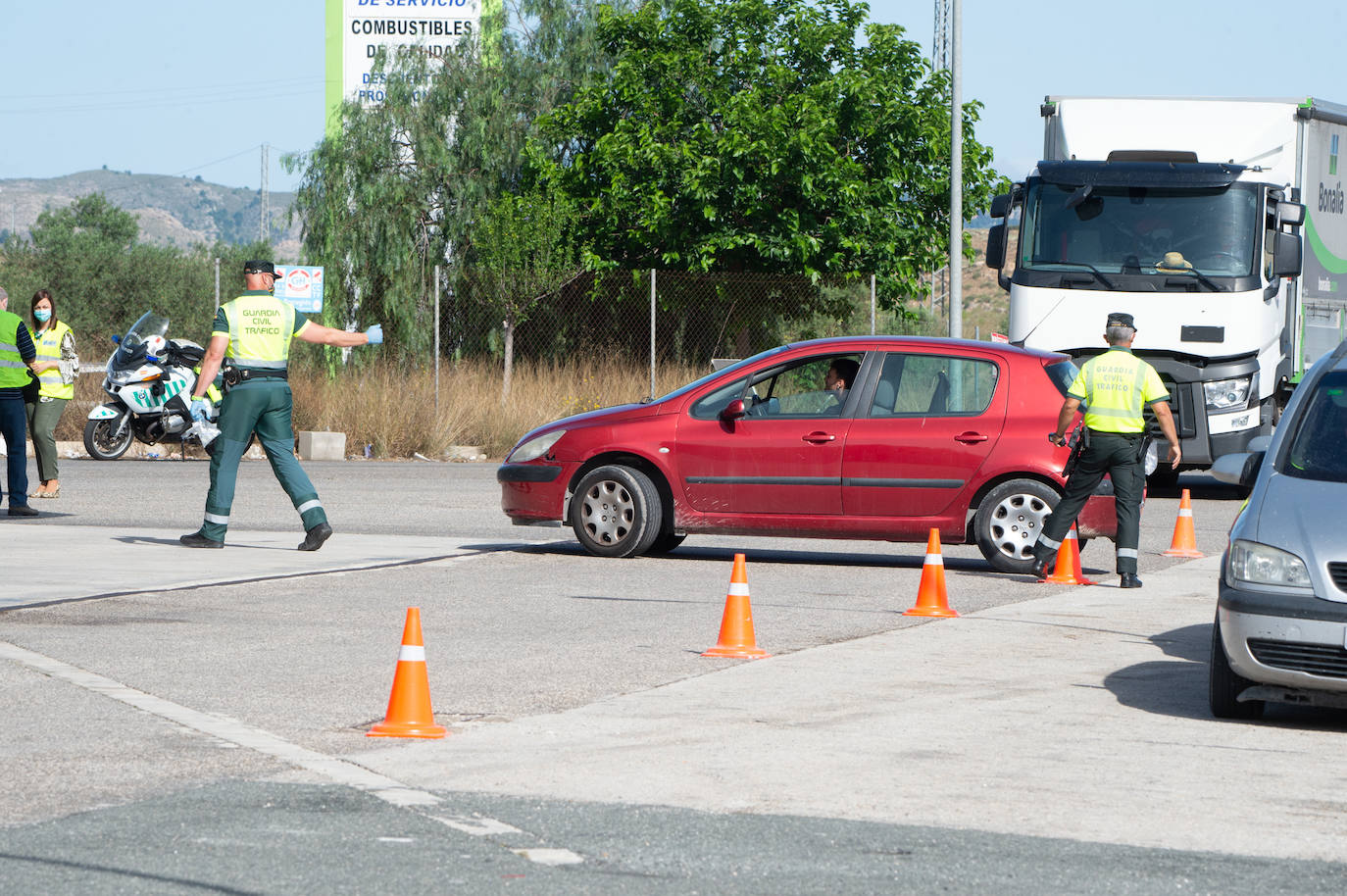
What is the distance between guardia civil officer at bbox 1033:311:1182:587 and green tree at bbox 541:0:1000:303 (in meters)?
A: 20.2

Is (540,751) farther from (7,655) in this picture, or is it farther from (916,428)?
(916,428)

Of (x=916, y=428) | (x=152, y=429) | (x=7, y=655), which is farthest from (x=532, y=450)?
(x=152, y=429)

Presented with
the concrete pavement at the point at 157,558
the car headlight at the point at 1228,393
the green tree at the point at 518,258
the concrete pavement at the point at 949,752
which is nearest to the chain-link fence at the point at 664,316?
the green tree at the point at 518,258

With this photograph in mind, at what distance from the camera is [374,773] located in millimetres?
5922

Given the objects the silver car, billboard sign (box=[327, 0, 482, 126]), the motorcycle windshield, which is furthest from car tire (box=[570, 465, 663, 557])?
billboard sign (box=[327, 0, 482, 126])

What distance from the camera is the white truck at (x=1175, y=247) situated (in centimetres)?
1811

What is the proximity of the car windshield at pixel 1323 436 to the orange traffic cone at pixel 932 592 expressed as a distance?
8.83 ft

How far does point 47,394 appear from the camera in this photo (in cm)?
1758

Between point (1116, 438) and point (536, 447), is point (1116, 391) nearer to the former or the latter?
point (1116, 438)

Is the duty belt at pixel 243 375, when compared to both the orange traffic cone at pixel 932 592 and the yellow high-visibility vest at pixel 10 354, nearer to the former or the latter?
the yellow high-visibility vest at pixel 10 354

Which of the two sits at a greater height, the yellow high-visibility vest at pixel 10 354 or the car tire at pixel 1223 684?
the yellow high-visibility vest at pixel 10 354

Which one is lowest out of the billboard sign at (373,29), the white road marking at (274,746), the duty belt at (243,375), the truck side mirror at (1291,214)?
the white road marking at (274,746)

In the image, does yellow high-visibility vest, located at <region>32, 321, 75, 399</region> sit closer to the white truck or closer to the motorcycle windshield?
the motorcycle windshield

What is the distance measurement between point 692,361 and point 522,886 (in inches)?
1003
